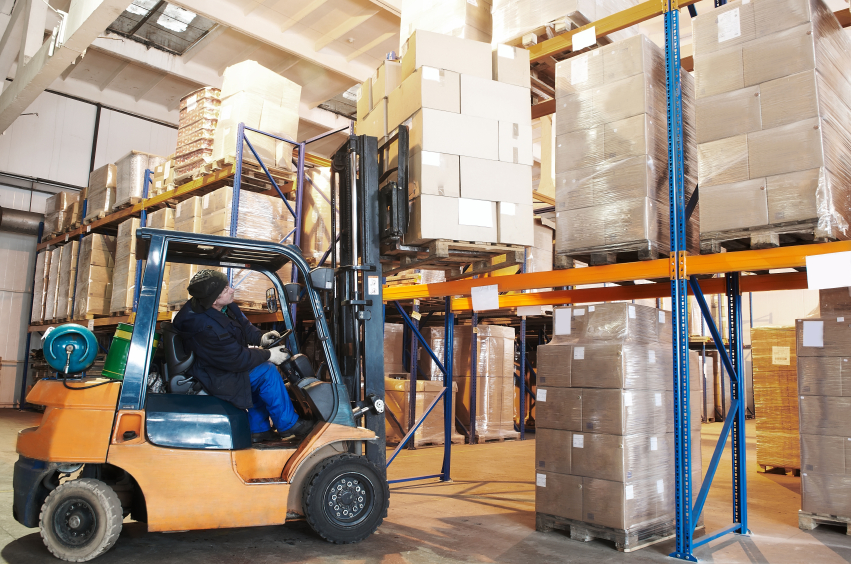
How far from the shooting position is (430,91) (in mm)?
4293

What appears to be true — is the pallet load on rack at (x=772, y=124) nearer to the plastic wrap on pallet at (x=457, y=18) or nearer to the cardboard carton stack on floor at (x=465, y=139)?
the cardboard carton stack on floor at (x=465, y=139)

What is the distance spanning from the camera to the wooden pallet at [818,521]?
15.1 ft

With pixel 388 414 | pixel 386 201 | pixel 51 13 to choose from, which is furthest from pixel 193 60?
pixel 386 201

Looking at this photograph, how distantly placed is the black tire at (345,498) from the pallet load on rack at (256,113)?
521cm

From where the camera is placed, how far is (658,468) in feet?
14.1

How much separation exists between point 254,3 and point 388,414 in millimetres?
6676

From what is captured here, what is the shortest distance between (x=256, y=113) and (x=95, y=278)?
4928mm

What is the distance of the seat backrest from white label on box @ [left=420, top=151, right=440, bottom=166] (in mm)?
1838

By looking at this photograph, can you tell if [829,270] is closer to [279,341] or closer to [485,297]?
[485,297]

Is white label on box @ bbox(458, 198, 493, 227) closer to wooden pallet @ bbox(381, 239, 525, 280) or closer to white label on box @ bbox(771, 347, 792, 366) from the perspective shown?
wooden pallet @ bbox(381, 239, 525, 280)

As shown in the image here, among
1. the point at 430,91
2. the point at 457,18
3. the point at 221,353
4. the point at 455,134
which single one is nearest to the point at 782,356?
the point at 455,134

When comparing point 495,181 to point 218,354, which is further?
point 495,181

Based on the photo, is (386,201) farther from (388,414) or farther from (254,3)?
(254,3)

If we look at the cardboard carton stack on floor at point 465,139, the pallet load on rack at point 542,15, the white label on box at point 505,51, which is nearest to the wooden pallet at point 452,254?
the cardboard carton stack on floor at point 465,139
